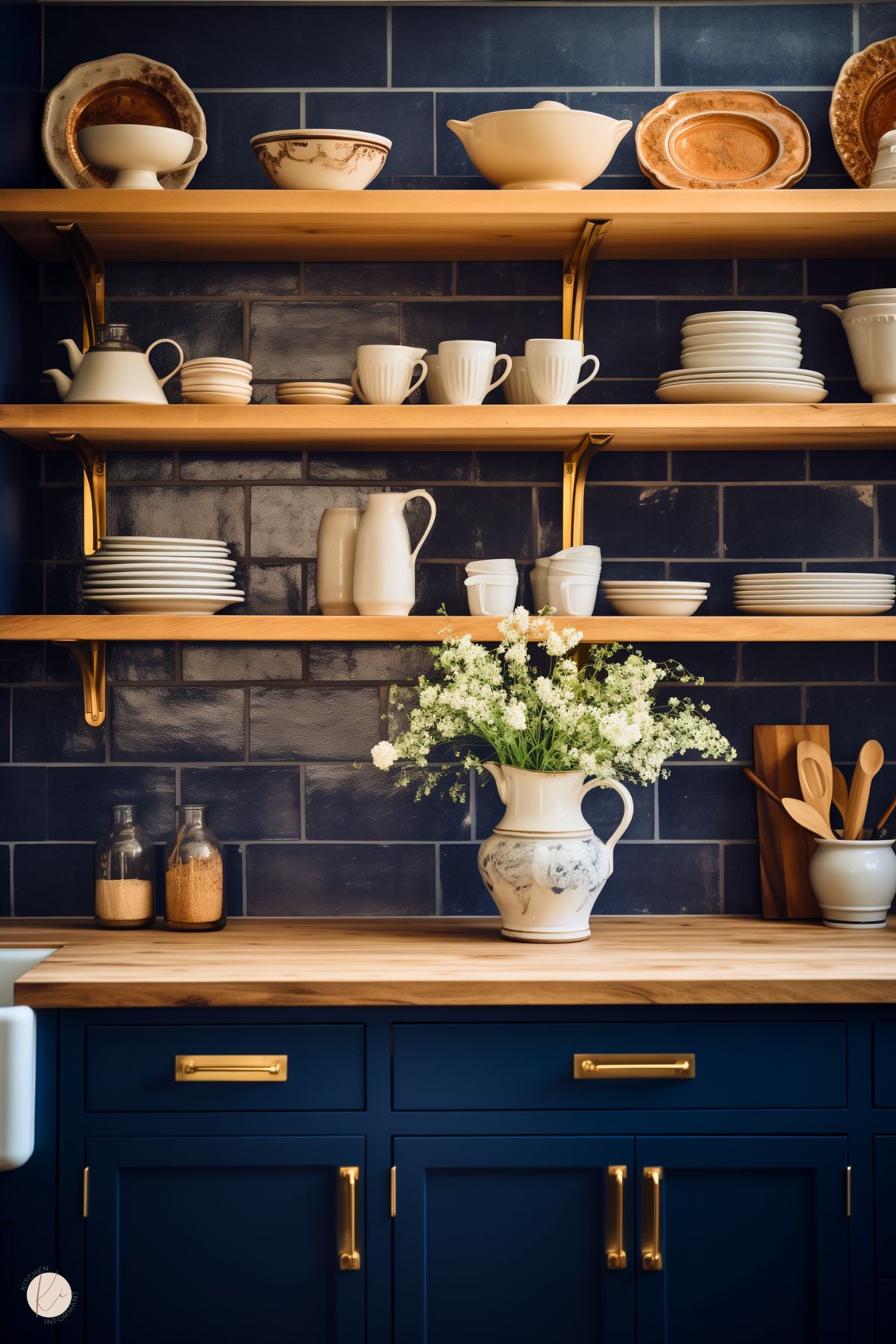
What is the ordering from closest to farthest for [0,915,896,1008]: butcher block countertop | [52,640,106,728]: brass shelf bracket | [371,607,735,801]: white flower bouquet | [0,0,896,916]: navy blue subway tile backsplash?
1. [0,915,896,1008]: butcher block countertop
2. [371,607,735,801]: white flower bouquet
3. [52,640,106,728]: brass shelf bracket
4. [0,0,896,916]: navy blue subway tile backsplash

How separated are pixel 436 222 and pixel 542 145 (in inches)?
8.4

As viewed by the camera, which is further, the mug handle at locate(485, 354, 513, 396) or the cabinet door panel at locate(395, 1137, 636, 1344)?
the mug handle at locate(485, 354, 513, 396)

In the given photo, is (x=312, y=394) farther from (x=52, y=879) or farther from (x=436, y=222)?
(x=52, y=879)

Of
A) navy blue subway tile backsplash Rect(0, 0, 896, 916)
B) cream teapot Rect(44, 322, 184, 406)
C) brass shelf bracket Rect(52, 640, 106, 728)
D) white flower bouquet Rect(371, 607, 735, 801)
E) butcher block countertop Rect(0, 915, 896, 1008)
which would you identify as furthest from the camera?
navy blue subway tile backsplash Rect(0, 0, 896, 916)

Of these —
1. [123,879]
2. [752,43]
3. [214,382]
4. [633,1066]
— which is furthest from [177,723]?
[752,43]

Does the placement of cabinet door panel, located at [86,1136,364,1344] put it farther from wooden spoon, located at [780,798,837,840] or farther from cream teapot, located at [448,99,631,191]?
cream teapot, located at [448,99,631,191]

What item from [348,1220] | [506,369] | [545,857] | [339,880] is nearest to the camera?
[348,1220]

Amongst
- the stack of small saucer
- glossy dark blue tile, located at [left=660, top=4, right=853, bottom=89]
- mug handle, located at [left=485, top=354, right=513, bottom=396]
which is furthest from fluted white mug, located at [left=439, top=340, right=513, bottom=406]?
glossy dark blue tile, located at [left=660, top=4, right=853, bottom=89]

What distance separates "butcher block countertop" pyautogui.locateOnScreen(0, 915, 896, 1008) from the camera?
1749 millimetres

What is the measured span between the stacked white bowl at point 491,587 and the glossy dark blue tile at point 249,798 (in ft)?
1.65

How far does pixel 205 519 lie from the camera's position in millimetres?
2350

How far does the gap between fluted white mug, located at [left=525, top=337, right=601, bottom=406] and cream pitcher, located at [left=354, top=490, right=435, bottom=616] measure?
0.27m

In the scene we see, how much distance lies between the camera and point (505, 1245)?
5.79 feet

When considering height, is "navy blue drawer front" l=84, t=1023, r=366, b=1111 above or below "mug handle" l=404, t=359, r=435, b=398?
below
